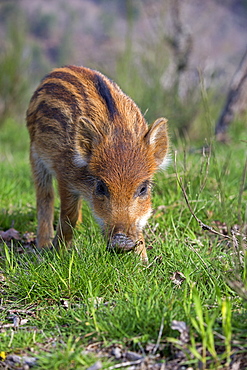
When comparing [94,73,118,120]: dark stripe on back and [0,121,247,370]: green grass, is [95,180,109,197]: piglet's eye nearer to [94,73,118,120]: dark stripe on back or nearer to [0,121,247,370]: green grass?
[0,121,247,370]: green grass

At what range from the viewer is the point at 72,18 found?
2856cm

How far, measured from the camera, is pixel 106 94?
14.5ft

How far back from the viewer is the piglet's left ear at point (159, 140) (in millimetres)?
4145

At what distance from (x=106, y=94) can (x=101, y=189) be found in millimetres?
1004

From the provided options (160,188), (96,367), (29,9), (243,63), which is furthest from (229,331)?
(29,9)

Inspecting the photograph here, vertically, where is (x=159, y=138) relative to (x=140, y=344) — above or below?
above

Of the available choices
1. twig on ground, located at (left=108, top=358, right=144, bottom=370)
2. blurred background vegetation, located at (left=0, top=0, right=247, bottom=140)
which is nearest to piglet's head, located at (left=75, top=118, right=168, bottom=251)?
twig on ground, located at (left=108, top=358, right=144, bottom=370)

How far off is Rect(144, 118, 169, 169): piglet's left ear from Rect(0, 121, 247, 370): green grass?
57cm

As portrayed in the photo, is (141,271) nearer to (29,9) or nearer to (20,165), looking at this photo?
(20,165)

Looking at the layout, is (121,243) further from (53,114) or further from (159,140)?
(53,114)

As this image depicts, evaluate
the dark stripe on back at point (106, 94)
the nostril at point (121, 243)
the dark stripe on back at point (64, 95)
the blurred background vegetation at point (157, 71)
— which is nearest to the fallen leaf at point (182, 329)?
the nostril at point (121, 243)

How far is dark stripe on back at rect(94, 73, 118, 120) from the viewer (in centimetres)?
427

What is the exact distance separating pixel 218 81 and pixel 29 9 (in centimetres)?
2215

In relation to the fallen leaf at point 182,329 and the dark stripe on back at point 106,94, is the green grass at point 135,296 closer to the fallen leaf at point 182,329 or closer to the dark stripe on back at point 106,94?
the fallen leaf at point 182,329
